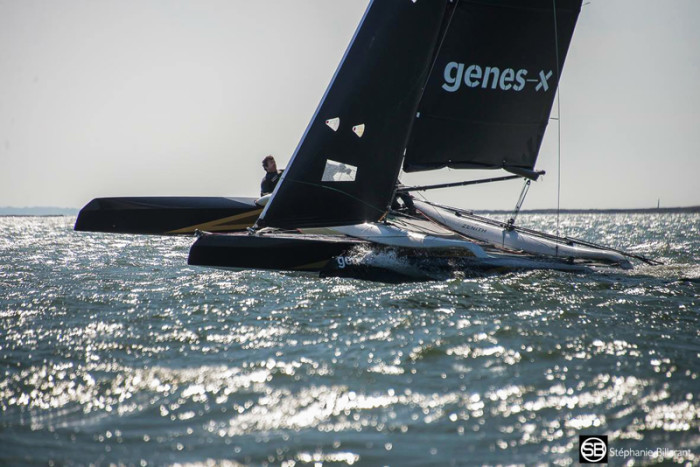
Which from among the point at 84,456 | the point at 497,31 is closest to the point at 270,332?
the point at 84,456

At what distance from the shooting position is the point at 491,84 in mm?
9148

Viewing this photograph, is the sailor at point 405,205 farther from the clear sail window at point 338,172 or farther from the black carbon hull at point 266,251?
the black carbon hull at point 266,251

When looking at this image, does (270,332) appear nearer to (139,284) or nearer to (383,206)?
(139,284)

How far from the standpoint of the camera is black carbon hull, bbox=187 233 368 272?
7.11m

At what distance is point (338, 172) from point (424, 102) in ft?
5.92

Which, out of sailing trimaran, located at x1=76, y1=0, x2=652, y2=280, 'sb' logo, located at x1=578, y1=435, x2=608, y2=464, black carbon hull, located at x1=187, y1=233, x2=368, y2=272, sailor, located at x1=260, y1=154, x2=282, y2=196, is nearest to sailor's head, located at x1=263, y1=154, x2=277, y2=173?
sailor, located at x1=260, y1=154, x2=282, y2=196

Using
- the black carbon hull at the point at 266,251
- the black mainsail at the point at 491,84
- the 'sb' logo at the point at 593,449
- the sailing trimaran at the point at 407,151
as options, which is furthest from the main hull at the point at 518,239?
the 'sb' logo at the point at 593,449

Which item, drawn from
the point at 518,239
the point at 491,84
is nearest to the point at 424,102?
the point at 491,84

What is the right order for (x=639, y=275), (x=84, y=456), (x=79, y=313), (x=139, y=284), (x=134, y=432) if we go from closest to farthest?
(x=84, y=456), (x=134, y=432), (x=79, y=313), (x=139, y=284), (x=639, y=275)

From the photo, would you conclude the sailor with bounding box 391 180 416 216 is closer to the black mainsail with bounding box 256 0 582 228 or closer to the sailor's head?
the black mainsail with bounding box 256 0 582 228

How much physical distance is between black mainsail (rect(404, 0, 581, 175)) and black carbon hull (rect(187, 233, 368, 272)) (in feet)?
7.43

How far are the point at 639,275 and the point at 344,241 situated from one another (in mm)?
3746

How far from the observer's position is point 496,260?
770 centimetres

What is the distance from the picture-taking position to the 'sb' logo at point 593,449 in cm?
271
